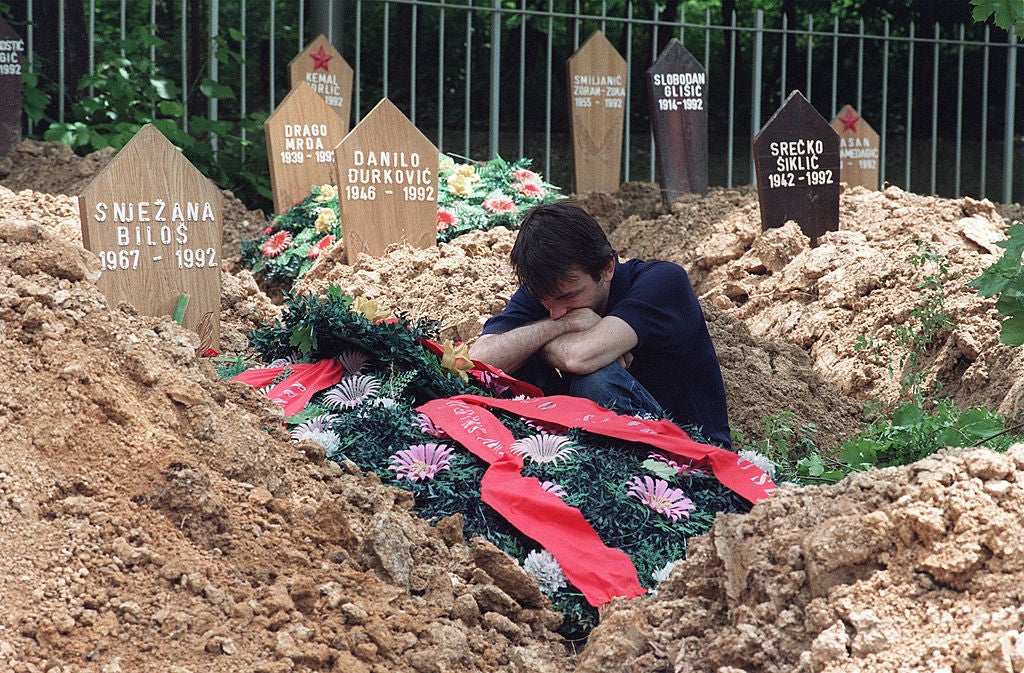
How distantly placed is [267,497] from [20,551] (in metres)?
Answer: 0.55

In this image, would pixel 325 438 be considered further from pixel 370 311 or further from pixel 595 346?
pixel 595 346

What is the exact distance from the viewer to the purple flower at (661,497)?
126 inches

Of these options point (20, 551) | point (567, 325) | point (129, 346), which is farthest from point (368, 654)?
point (567, 325)

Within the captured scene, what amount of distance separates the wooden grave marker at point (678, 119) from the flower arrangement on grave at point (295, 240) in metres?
2.48

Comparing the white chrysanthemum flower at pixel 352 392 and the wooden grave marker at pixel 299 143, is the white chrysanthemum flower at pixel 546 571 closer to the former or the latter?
the white chrysanthemum flower at pixel 352 392

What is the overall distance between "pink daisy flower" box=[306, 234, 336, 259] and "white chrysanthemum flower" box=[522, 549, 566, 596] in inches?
164

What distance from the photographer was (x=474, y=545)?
2.80 meters

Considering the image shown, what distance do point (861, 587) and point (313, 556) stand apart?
3.86ft

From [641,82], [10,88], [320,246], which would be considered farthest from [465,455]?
[641,82]

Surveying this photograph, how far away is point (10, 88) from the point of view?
791 cm

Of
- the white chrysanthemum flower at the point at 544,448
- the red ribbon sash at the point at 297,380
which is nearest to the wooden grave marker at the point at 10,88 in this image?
the red ribbon sash at the point at 297,380

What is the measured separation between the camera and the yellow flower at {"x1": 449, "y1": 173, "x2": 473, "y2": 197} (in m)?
7.59

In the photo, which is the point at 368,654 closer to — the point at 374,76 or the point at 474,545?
the point at 474,545

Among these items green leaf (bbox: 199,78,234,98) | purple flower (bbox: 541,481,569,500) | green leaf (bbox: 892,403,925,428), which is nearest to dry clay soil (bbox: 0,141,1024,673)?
purple flower (bbox: 541,481,569,500)
